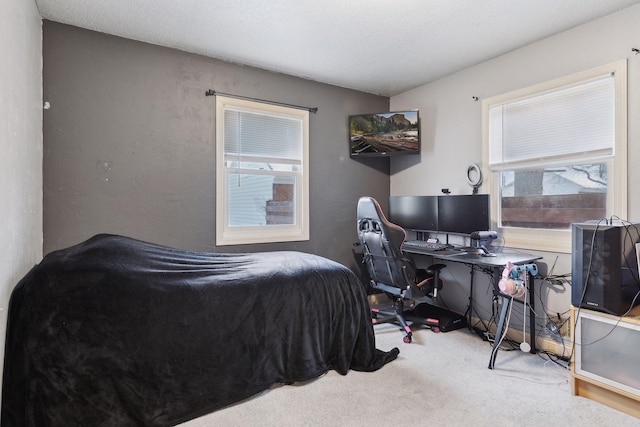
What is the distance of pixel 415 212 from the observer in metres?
3.66

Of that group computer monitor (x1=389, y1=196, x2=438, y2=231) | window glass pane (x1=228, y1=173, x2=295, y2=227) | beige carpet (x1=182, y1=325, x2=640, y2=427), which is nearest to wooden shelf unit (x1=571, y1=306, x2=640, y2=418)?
beige carpet (x1=182, y1=325, x2=640, y2=427)

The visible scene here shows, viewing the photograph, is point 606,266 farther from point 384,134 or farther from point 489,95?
point 384,134

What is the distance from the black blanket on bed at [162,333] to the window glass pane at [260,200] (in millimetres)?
986

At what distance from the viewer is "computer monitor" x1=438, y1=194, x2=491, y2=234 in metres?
2.99

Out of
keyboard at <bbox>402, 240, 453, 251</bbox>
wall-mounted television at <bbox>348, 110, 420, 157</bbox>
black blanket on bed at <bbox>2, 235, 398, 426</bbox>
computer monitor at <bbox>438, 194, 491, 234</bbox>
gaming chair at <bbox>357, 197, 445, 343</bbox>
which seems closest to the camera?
black blanket on bed at <bbox>2, 235, 398, 426</bbox>

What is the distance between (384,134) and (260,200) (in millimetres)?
1649

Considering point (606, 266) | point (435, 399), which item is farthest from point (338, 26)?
point (435, 399)

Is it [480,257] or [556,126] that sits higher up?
[556,126]

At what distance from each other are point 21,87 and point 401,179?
11.7 ft

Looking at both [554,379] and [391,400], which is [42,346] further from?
[554,379]

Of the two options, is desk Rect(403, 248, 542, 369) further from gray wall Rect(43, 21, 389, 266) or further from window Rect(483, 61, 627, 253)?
gray wall Rect(43, 21, 389, 266)

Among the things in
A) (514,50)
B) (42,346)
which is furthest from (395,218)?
(42,346)

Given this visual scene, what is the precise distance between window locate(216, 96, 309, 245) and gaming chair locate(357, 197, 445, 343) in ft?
2.92

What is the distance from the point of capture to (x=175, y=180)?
9.85 feet
